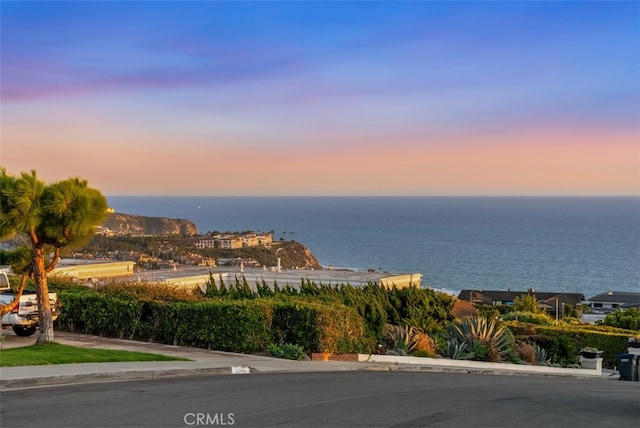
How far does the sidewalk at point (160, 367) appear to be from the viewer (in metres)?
13.3

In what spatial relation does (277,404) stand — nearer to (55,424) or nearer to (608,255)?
(55,424)

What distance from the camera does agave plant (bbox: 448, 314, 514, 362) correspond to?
22984mm

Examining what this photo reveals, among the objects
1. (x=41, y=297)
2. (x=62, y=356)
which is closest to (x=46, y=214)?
(x=41, y=297)

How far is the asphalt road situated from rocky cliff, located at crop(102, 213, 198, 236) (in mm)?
110634

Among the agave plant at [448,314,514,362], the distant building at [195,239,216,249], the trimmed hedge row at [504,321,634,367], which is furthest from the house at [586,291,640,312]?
the agave plant at [448,314,514,362]

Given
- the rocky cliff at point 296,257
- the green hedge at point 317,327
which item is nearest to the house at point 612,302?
the rocky cliff at point 296,257

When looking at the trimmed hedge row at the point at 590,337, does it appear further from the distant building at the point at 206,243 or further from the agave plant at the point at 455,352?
the distant building at the point at 206,243

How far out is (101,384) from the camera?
1314cm

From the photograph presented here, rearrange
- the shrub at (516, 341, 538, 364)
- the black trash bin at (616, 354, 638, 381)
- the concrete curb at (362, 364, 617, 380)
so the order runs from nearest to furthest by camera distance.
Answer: the concrete curb at (362, 364, 617, 380) < the black trash bin at (616, 354, 638, 381) < the shrub at (516, 341, 538, 364)

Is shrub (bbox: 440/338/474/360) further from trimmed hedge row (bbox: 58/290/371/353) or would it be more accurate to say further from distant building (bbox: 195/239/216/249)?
distant building (bbox: 195/239/216/249)

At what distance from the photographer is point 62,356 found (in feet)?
49.9

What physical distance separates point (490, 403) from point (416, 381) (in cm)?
313

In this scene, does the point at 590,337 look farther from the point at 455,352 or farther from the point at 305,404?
the point at 305,404

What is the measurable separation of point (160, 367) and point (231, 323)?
360 cm
